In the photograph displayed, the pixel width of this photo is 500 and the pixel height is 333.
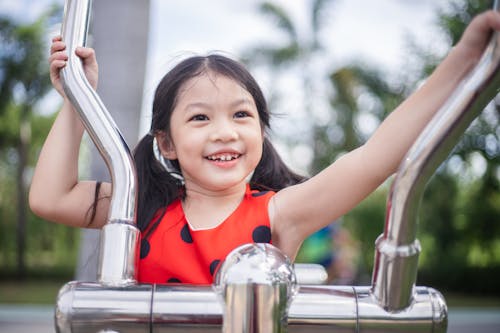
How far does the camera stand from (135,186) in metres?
0.90

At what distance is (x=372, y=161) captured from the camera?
1.14 meters

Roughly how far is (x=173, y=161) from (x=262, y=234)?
1.34ft

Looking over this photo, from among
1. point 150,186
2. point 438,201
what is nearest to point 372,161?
point 150,186

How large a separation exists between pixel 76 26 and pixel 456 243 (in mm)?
20855

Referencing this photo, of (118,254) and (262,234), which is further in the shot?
(262,234)

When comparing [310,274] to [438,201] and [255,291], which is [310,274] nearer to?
[255,291]

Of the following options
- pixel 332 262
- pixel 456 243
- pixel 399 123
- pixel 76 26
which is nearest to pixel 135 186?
pixel 76 26

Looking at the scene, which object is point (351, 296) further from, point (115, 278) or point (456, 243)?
point (456, 243)

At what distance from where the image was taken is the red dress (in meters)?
1.31

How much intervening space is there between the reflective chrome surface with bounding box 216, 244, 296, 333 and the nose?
1.71ft

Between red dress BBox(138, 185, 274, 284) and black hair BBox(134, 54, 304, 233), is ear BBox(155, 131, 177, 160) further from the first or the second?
red dress BBox(138, 185, 274, 284)

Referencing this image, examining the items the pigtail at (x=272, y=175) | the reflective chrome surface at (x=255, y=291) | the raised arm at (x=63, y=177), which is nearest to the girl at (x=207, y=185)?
the raised arm at (x=63, y=177)

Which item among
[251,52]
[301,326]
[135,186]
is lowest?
[301,326]

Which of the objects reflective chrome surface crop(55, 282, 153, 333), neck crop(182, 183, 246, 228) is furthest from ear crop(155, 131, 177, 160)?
reflective chrome surface crop(55, 282, 153, 333)
